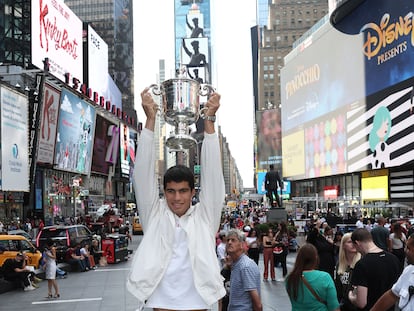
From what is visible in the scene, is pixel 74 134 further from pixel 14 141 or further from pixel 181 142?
pixel 181 142

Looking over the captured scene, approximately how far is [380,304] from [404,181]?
139 feet

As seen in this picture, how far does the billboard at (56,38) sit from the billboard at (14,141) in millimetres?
15046

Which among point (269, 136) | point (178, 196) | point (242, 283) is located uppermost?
point (269, 136)

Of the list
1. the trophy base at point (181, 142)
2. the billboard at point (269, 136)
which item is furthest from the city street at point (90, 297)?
the billboard at point (269, 136)

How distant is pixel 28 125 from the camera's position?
33125mm

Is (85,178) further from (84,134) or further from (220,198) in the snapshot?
(220,198)

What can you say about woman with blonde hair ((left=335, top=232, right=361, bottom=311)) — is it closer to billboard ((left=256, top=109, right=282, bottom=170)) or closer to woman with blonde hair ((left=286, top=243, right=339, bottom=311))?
woman with blonde hair ((left=286, top=243, right=339, bottom=311))

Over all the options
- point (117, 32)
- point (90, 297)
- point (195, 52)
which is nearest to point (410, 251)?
point (90, 297)

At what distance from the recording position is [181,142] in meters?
4.24

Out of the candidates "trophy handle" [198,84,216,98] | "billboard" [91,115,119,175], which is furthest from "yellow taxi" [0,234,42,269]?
"billboard" [91,115,119,175]

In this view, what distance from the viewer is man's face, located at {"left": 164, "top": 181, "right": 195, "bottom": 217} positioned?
11.0 feet

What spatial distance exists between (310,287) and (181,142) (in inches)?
68.5

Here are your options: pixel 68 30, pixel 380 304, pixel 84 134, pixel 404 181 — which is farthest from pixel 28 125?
pixel 380 304

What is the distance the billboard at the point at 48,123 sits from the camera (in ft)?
123
